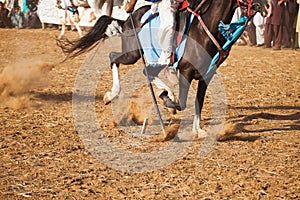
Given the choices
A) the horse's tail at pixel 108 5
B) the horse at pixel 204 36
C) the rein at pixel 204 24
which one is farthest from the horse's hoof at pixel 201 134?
the horse's tail at pixel 108 5

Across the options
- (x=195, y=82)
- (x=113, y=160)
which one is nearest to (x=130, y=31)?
(x=113, y=160)

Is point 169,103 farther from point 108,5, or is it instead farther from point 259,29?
point 259,29

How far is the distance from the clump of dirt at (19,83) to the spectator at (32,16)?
13482 mm

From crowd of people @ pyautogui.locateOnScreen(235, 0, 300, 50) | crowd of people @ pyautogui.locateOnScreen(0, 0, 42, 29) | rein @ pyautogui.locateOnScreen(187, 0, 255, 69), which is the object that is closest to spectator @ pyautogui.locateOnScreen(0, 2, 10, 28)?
crowd of people @ pyautogui.locateOnScreen(0, 0, 42, 29)

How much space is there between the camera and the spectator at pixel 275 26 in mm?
17109

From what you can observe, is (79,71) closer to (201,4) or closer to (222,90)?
(222,90)

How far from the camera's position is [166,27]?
659 cm

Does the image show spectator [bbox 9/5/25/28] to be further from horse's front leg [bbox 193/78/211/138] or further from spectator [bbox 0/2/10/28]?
horse's front leg [bbox 193/78/211/138]

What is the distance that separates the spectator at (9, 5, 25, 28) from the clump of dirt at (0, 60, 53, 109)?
13288mm

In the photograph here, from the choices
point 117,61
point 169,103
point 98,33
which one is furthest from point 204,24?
point 98,33

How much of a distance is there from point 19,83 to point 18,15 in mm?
15137

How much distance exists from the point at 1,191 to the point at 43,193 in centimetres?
34

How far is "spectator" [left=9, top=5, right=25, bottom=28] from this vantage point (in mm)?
23797

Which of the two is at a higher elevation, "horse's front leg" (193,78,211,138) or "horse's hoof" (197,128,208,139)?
"horse's front leg" (193,78,211,138)
